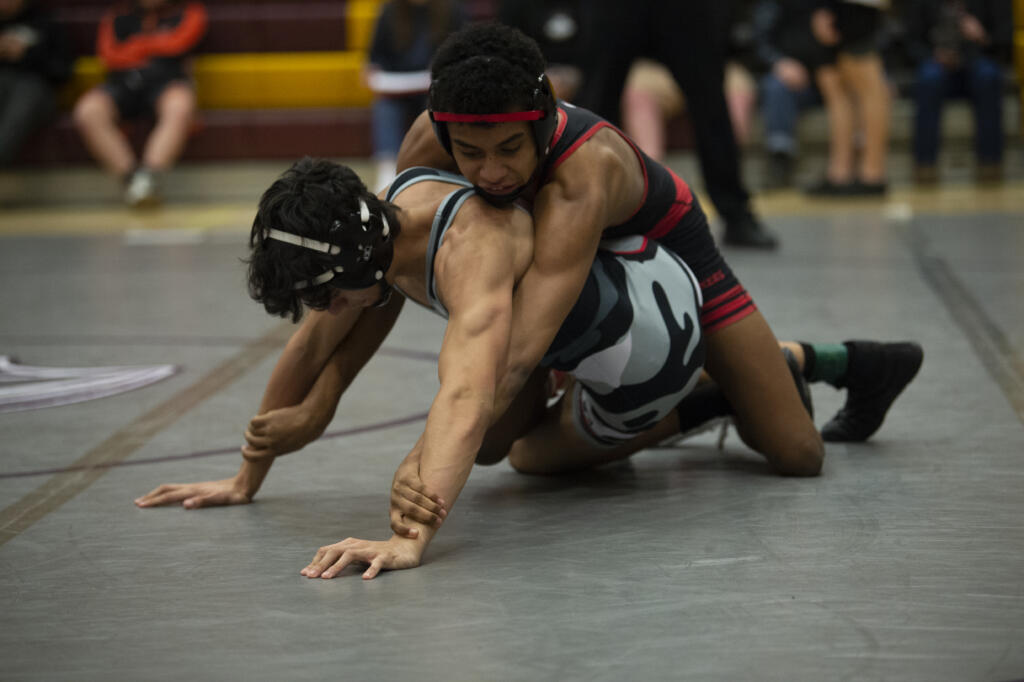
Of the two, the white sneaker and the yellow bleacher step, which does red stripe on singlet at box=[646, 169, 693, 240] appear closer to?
the white sneaker

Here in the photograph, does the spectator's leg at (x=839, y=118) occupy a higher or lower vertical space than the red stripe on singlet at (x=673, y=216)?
lower

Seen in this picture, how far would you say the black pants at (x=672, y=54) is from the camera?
5227mm

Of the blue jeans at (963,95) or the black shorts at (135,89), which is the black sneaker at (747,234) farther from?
the black shorts at (135,89)

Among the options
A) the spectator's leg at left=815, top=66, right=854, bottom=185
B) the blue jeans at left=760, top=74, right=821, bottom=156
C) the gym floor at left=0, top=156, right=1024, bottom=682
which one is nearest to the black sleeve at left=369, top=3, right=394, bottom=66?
the blue jeans at left=760, top=74, right=821, bottom=156

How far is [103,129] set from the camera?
26.9 ft

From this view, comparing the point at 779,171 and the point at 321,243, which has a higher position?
the point at 321,243

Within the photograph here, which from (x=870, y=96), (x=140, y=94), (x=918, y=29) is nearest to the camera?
(x=870, y=96)

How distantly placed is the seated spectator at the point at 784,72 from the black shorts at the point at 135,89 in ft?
11.3

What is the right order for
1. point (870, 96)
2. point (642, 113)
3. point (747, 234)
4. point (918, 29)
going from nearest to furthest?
point (747, 234), point (870, 96), point (642, 113), point (918, 29)

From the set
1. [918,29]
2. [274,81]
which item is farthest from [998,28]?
[274,81]

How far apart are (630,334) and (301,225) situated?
65 cm

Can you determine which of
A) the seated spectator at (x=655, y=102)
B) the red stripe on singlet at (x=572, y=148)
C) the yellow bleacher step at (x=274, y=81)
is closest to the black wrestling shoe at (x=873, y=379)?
the red stripe on singlet at (x=572, y=148)

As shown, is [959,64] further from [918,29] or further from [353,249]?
[353,249]

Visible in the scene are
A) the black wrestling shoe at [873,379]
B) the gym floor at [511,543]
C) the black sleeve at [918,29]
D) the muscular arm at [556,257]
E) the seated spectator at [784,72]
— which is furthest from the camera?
the black sleeve at [918,29]
